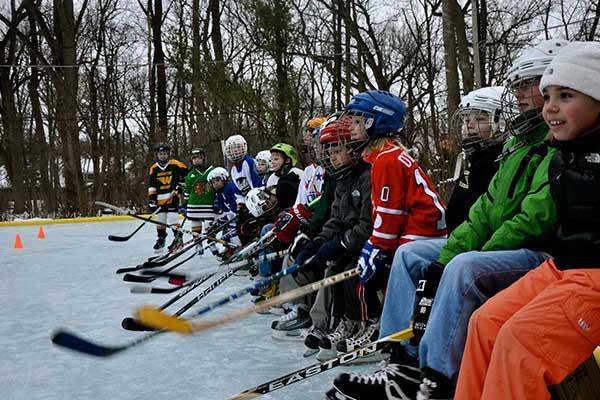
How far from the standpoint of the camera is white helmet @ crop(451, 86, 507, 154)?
96.0 inches

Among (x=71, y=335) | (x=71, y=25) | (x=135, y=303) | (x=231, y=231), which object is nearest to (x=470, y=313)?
(x=71, y=335)

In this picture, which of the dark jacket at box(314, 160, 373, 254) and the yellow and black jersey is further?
the yellow and black jersey

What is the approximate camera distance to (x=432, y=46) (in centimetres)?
1666

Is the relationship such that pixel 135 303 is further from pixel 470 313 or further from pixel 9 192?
pixel 9 192

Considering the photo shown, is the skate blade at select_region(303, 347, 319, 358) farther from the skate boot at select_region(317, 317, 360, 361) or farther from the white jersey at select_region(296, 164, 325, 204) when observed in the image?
the white jersey at select_region(296, 164, 325, 204)

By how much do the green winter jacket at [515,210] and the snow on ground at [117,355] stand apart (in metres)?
0.87

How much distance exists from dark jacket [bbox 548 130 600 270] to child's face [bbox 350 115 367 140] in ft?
3.80

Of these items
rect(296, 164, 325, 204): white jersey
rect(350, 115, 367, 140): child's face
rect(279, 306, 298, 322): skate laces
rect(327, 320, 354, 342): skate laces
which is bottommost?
rect(279, 306, 298, 322): skate laces

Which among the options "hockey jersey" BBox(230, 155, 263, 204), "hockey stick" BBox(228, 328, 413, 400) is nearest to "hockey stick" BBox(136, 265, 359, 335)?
"hockey stick" BBox(228, 328, 413, 400)

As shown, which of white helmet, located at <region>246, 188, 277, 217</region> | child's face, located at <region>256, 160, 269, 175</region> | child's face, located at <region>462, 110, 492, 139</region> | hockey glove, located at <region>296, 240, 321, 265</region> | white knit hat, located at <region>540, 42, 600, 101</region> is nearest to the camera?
white knit hat, located at <region>540, 42, 600, 101</region>

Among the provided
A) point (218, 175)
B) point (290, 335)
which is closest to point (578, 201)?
point (290, 335)

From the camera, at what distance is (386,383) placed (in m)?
1.79

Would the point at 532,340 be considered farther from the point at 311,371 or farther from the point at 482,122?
the point at 482,122

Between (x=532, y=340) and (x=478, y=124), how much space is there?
1346mm
